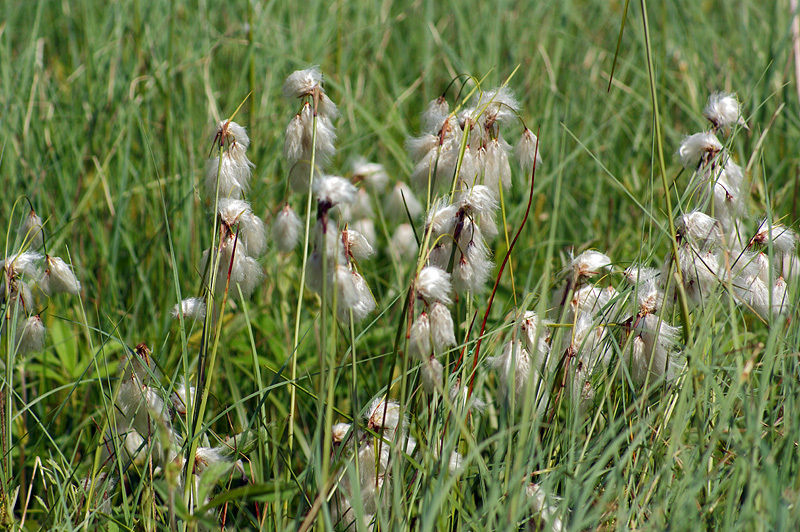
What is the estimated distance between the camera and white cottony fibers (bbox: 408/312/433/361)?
40.1 inches

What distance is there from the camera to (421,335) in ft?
3.34

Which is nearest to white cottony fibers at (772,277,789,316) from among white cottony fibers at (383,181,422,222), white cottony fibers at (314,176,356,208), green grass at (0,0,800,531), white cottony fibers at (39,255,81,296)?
green grass at (0,0,800,531)

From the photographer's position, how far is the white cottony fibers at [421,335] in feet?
3.34

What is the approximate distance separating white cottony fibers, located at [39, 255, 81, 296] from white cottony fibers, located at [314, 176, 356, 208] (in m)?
0.64

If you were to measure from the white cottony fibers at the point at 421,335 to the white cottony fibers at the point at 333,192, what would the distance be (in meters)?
0.24

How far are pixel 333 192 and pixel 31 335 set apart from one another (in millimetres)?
747

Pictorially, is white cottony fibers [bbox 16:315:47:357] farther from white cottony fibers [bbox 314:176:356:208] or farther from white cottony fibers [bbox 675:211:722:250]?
white cottony fibers [bbox 675:211:722:250]

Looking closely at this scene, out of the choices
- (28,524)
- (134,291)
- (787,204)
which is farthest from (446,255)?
(787,204)

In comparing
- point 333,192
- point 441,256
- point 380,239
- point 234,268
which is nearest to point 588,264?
point 441,256

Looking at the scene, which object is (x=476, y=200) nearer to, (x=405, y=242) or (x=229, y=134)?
(x=229, y=134)

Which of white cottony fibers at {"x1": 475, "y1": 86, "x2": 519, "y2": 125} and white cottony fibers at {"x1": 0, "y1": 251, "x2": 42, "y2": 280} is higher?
white cottony fibers at {"x1": 475, "y1": 86, "x2": 519, "y2": 125}

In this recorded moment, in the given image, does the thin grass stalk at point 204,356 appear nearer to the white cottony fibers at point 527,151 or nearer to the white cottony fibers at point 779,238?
the white cottony fibers at point 527,151

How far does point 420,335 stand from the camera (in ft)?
3.34

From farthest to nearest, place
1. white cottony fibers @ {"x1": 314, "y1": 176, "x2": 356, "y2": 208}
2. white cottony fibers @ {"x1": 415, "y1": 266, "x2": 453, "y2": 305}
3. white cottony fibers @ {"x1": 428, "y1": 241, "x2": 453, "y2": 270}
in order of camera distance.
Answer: white cottony fibers @ {"x1": 428, "y1": 241, "x2": 453, "y2": 270}, white cottony fibers @ {"x1": 415, "y1": 266, "x2": 453, "y2": 305}, white cottony fibers @ {"x1": 314, "y1": 176, "x2": 356, "y2": 208}
